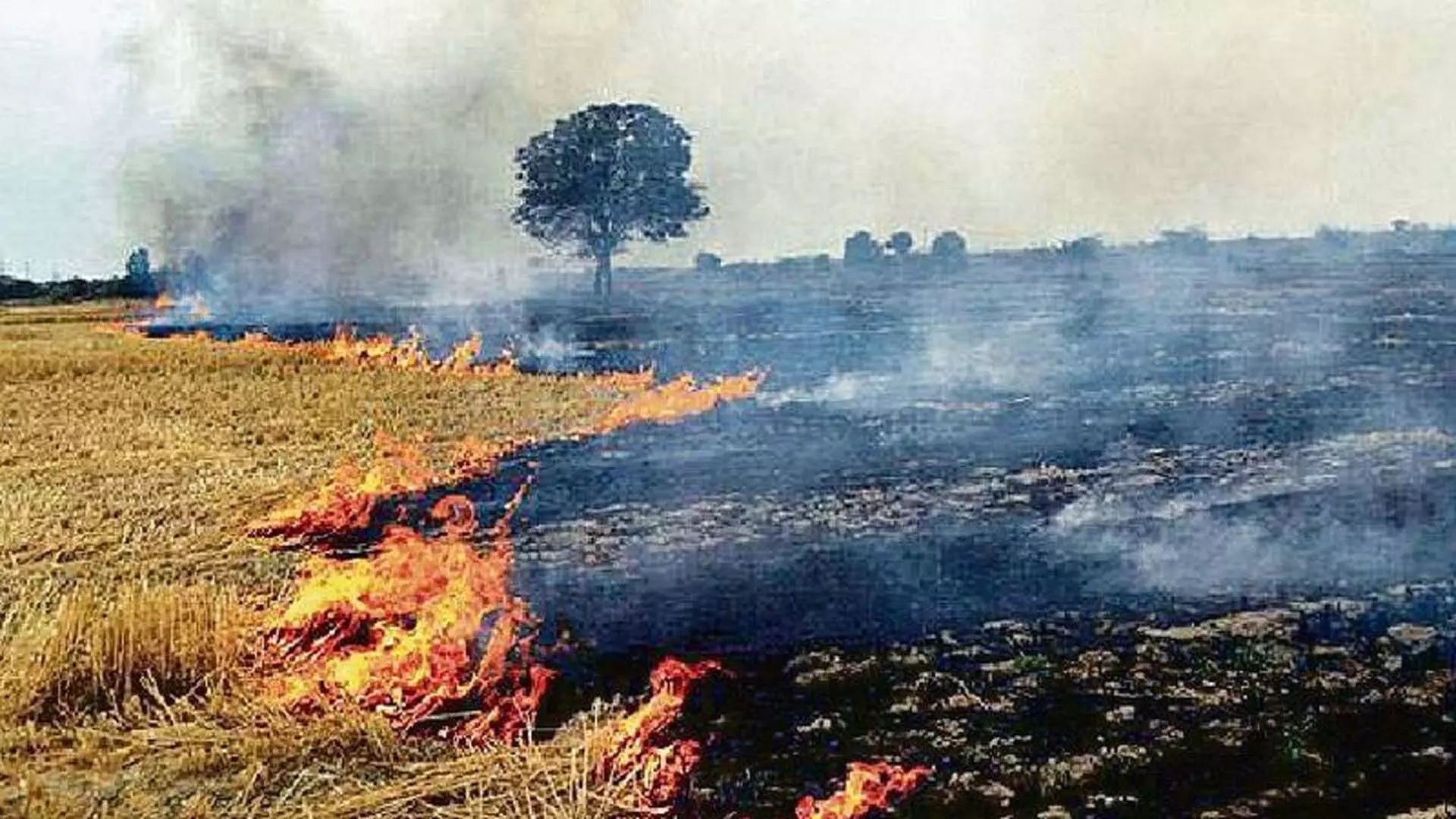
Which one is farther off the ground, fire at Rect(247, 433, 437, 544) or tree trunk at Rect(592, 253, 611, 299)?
tree trunk at Rect(592, 253, 611, 299)

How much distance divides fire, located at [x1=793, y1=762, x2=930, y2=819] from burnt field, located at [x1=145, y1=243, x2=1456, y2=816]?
0.12 m

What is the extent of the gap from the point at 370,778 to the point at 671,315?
175 feet

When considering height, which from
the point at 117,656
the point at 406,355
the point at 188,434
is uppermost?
the point at 406,355

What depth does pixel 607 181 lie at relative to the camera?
70.8m

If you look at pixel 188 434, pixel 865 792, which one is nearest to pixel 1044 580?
pixel 865 792

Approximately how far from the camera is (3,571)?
44.0ft

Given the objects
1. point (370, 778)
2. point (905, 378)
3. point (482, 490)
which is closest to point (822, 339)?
point (905, 378)

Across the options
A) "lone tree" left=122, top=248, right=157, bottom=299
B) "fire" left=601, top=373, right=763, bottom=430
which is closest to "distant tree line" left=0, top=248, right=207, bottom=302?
Answer: "lone tree" left=122, top=248, right=157, bottom=299

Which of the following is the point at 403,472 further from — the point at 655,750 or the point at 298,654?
the point at 655,750

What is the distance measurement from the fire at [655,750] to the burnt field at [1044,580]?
0.63 feet

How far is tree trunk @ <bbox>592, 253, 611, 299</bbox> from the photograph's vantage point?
73.7 meters

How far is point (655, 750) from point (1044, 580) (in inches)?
201

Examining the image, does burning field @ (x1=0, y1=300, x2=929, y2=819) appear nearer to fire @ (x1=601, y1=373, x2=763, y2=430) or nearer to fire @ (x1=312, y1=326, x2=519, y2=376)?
fire @ (x1=601, y1=373, x2=763, y2=430)

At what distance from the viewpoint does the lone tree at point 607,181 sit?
231 ft
